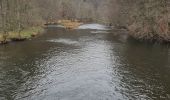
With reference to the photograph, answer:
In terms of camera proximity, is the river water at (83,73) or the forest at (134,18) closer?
the river water at (83,73)

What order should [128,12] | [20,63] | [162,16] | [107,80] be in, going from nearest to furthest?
[107,80] → [20,63] → [162,16] → [128,12]

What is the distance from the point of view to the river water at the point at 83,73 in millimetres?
31812

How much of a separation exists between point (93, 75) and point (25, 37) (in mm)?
41800

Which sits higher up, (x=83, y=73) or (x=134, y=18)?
(x=134, y=18)

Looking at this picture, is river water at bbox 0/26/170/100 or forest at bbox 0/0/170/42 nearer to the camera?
river water at bbox 0/26/170/100

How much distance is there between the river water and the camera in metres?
31.8

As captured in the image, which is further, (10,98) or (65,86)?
(65,86)

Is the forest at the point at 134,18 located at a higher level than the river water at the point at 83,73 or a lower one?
higher

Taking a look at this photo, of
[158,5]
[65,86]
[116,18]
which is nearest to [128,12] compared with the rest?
[116,18]

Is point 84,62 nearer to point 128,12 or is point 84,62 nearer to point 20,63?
point 20,63

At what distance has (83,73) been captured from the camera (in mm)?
41250

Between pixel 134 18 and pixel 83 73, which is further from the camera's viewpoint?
pixel 134 18

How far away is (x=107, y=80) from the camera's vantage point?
37.8m

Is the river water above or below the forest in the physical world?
below
